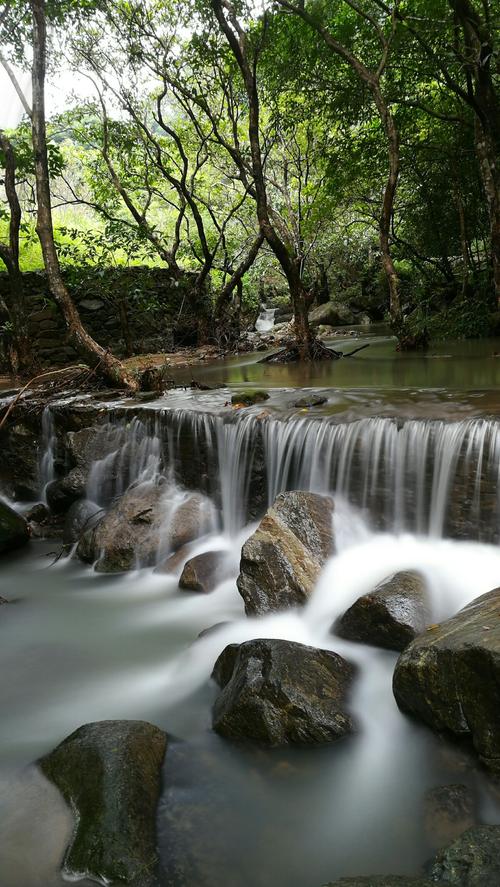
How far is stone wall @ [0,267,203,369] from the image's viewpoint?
1445 cm

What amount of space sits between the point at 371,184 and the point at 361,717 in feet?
61.3

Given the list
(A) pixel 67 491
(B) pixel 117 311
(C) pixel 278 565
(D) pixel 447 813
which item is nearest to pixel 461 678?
(D) pixel 447 813

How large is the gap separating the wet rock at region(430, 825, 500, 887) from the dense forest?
851 cm

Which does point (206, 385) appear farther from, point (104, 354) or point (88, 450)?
point (88, 450)

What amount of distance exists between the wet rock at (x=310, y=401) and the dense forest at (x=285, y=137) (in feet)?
12.1

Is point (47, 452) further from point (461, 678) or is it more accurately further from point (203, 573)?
point (461, 678)

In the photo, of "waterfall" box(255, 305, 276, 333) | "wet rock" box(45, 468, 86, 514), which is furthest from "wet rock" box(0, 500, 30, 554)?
"waterfall" box(255, 305, 276, 333)

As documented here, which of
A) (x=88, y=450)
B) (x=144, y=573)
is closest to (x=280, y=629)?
(x=144, y=573)

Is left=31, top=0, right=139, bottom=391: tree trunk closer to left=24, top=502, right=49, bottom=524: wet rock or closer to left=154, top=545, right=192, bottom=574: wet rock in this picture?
left=24, top=502, right=49, bottom=524: wet rock

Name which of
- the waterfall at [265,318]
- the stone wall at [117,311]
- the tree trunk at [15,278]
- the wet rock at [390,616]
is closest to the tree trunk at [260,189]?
the stone wall at [117,311]

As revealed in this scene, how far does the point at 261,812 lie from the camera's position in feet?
9.91

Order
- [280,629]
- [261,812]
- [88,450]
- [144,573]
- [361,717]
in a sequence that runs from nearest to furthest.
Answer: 1. [261,812]
2. [361,717]
3. [280,629]
4. [144,573]
5. [88,450]

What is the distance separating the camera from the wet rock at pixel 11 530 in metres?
7.23

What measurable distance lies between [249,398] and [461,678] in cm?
560
